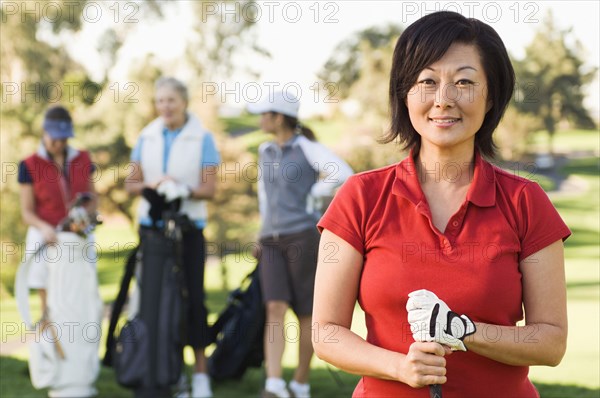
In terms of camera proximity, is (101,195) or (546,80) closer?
(101,195)

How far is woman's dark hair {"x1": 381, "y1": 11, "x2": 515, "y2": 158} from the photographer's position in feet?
6.70

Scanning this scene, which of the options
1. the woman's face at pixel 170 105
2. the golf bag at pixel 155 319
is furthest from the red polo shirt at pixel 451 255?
the woman's face at pixel 170 105

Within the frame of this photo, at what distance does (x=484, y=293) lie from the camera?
6.40ft

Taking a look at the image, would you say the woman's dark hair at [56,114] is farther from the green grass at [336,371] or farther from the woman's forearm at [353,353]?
the woman's forearm at [353,353]

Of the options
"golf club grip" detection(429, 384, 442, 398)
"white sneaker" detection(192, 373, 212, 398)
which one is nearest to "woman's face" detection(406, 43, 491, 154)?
"golf club grip" detection(429, 384, 442, 398)

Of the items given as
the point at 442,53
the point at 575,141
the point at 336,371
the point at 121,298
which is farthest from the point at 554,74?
the point at 442,53

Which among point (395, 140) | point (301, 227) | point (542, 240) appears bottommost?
point (301, 227)

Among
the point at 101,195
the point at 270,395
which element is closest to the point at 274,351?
the point at 270,395

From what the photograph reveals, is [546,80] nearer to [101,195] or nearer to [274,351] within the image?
[101,195]

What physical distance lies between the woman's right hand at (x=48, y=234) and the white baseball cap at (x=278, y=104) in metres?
1.51

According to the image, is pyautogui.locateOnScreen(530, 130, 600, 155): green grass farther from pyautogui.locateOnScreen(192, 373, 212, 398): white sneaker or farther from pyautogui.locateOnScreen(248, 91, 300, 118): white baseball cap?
pyautogui.locateOnScreen(192, 373, 212, 398): white sneaker

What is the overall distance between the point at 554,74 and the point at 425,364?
84.4ft

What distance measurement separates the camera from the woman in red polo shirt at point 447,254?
1956 mm

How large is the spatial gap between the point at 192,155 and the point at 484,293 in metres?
4.39
